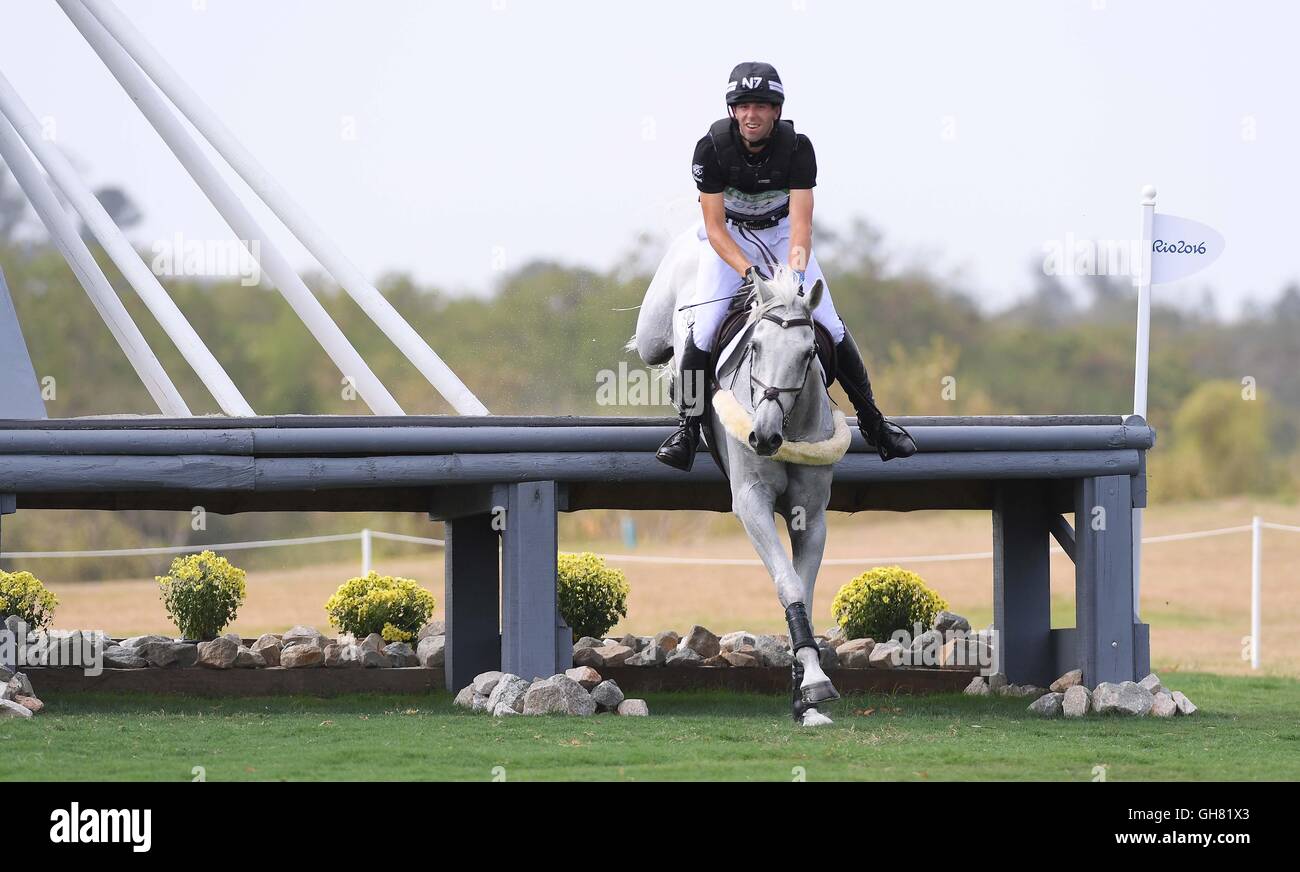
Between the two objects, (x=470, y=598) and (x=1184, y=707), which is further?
(x=470, y=598)

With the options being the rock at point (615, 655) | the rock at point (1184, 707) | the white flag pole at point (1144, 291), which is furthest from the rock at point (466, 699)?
the white flag pole at point (1144, 291)

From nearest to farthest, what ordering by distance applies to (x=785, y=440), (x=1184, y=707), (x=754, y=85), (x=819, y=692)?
(x=819, y=692) → (x=785, y=440) → (x=754, y=85) → (x=1184, y=707)

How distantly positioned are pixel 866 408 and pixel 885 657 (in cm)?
317

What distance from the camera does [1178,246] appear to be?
10680 mm

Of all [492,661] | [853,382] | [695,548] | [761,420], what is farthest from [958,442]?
[695,548]

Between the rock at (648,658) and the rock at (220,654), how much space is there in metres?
2.48

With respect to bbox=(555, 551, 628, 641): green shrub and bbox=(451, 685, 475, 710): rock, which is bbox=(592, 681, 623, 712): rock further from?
bbox=(555, 551, 628, 641): green shrub

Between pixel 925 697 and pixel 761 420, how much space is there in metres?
3.54

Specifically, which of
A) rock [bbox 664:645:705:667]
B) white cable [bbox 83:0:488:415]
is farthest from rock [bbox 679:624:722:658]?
white cable [bbox 83:0:488:415]

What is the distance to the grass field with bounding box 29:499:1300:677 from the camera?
2864cm

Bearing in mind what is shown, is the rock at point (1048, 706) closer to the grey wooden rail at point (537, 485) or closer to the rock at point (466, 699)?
the grey wooden rail at point (537, 485)

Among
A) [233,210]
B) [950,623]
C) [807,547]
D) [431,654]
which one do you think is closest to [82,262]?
[233,210]

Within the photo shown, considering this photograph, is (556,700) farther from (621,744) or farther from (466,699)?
(621,744)

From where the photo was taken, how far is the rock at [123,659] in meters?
10.7
